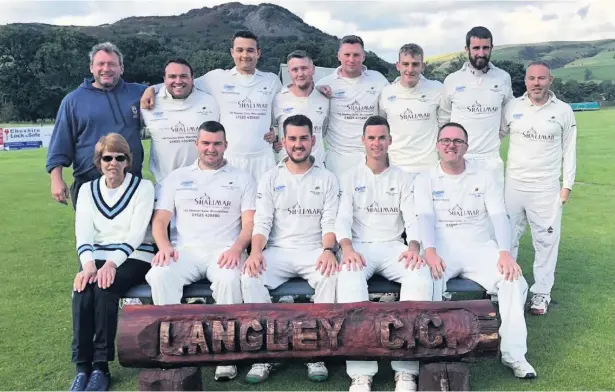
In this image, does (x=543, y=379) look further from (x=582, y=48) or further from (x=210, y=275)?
(x=582, y=48)

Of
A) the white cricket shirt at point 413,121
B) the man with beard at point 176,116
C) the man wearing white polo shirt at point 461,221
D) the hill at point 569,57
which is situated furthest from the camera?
the hill at point 569,57

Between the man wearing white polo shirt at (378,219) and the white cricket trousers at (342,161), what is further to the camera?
the white cricket trousers at (342,161)

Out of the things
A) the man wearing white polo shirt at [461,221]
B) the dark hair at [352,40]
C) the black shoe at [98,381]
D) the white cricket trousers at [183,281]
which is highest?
the dark hair at [352,40]

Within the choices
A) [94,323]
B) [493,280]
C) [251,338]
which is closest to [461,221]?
[493,280]

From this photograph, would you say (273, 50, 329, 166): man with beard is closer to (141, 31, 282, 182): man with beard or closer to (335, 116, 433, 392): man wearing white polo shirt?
(141, 31, 282, 182): man with beard

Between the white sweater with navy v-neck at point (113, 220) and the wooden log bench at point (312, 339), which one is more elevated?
the white sweater with navy v-neck at point (113, 220)

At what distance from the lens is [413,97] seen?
6035 mm

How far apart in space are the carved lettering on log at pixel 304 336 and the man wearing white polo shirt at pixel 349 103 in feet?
8.35

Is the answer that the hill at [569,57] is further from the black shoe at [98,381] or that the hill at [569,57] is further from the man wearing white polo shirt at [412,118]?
the black shoe at [98,381]

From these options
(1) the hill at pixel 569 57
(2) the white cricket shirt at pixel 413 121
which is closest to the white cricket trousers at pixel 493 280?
(2) the white cricket shirt at pixel 413 121

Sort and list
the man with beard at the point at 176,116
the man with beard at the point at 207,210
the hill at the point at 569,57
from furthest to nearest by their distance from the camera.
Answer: the hill at the point at 569,57
the man with beard at the point at 176,116
the man with beard at the point at 207,210

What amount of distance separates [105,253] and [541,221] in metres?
3.89

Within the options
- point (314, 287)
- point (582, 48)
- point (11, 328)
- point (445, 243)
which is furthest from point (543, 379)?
point (582, 48)

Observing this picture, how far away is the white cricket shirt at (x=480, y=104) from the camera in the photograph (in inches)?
233
